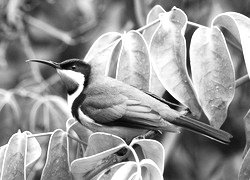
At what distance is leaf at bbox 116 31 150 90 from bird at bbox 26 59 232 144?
0.15 metres

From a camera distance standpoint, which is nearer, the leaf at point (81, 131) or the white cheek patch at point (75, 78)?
the leaf at point (81, 131)

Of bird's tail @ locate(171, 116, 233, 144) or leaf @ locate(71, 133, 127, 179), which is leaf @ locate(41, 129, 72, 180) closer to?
leaf @ locate(71, 133, 127, 179)

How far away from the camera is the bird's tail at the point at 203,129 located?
111 inches

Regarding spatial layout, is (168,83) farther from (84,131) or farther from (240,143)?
(240,143)

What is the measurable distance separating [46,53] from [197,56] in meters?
3.98

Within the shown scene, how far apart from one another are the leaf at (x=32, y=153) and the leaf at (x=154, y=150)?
0.40m

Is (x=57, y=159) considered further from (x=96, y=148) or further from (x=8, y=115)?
(x=8, y=115)

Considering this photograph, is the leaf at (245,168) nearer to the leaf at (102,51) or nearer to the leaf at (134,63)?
the leaf at (134,63)

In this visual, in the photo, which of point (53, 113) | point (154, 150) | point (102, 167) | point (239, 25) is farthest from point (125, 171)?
point (53, 113)


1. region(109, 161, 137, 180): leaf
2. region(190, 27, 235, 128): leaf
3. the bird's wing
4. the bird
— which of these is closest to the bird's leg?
the bird

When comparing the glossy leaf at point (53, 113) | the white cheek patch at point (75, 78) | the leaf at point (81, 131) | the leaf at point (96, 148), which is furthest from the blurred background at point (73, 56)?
the leaf at point (96, 148)

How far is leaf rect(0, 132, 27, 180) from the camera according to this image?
2.35m

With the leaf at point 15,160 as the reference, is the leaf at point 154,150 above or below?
below

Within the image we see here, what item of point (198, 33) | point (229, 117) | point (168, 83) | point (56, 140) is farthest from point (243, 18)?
point (229, 117)
